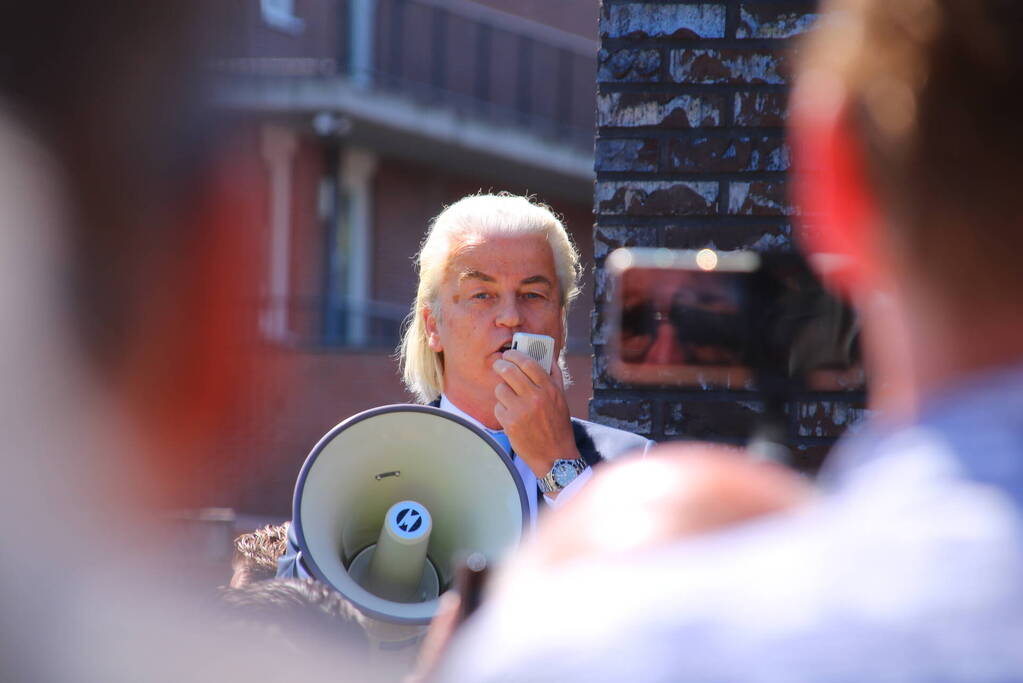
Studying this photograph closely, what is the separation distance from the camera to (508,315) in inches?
129

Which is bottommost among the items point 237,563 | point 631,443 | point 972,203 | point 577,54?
point 237,563

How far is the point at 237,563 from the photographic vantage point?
2990 millimetres

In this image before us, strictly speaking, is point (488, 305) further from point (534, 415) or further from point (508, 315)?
point (534, 415)

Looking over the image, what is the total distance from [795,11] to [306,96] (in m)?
11.2

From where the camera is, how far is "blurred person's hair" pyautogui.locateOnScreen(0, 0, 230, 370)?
860 millimetres

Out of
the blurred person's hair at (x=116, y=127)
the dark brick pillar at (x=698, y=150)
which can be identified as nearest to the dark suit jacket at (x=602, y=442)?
the dark brick pillar at (x=698, y=150)

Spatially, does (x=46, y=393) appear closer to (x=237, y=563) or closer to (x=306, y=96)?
(x=237, y=563)

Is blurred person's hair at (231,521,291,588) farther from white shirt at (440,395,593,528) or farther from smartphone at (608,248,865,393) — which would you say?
smartphone at (608,248,865,393)

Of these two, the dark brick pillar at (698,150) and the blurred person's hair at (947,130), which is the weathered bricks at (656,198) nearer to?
the dark brick pillar at (698,150)

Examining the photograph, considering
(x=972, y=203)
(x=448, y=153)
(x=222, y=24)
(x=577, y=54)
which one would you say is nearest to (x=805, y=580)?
(x=972, y=203)

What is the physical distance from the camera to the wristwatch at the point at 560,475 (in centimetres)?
290

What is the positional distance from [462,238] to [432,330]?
265 millimetres

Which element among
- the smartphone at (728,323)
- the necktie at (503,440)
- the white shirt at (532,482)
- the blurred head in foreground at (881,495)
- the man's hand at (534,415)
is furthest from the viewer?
the necktie at (503,440)

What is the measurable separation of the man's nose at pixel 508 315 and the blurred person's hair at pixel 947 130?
2.48 metres
